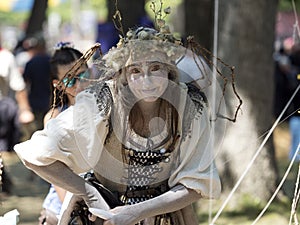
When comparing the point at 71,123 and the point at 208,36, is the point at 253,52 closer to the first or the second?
Result: the point at 71,123

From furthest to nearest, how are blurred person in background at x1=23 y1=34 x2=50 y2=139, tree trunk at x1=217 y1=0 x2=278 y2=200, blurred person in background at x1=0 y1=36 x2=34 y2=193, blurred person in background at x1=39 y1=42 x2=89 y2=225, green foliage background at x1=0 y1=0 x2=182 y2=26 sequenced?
green foliage background at x1=0 y1=0 x2=182 y2=26
blurred person in background at x1=23 y1=34 x2=50 y2=139
blurred person in background at x1=0 y1=36 x2=34 y2=193
tree trunk at x1=217 y1=0 x2=278 y2=200
blurred person in background at x1=39 y1=42 x2=89 y2=225

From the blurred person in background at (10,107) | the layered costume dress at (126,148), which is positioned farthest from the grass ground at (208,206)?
the layered costume dress at (126,148)

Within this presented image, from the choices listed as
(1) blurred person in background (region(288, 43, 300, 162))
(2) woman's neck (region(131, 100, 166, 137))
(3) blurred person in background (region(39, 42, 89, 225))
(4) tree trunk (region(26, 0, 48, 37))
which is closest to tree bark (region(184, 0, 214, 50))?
(1) blurred person in background (region(288, 43, 300, 162))

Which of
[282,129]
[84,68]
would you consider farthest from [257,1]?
[282,129]

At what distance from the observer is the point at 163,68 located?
3.96 metres

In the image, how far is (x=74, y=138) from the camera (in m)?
3.94

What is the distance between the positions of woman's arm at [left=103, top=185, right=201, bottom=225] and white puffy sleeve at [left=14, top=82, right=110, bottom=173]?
273 mm

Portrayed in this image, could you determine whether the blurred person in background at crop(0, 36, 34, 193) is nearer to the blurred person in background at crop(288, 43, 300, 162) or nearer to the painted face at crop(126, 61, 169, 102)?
the blurred person in background at crop(288, 43, 300, 162)

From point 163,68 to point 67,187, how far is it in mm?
642

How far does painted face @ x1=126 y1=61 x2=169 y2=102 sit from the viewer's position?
391 centimetres

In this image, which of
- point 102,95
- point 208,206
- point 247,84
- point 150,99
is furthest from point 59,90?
point 247,84

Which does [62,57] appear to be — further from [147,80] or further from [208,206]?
[208,206]

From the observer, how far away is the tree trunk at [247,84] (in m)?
7.97

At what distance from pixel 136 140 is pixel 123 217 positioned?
354mm
